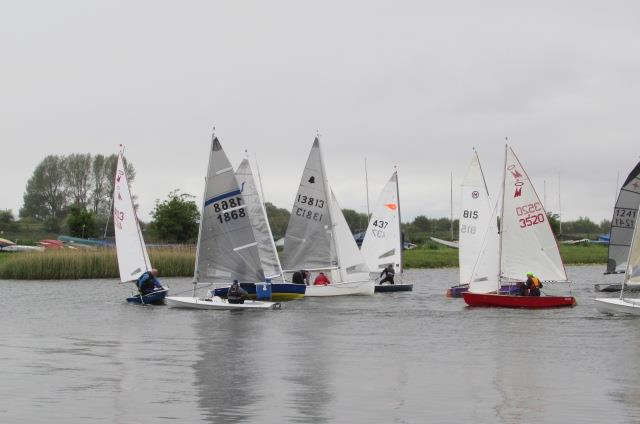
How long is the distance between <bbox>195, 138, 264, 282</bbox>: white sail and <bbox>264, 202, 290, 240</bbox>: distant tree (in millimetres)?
64001

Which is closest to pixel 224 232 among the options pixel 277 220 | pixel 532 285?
pixel 532 285

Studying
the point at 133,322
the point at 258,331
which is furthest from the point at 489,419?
the point at 133,322

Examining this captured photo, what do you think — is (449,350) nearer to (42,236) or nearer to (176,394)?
(176,394)

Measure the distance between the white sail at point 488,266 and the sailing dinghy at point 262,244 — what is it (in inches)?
292

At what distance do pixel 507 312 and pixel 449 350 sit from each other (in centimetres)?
1083

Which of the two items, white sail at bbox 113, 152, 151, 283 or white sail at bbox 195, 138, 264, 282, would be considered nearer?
white sail at bbox 195, 138, 264, 282

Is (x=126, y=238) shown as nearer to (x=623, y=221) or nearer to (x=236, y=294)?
(x=236, y=294)

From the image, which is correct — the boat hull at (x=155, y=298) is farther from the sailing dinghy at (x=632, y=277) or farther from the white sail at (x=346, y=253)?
the sailing dinghy at (x=632, y=277)

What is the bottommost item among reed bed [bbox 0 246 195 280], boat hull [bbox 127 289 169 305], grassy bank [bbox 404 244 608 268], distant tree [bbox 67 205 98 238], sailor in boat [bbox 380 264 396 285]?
boat hull [bbox 127 289 169 305]

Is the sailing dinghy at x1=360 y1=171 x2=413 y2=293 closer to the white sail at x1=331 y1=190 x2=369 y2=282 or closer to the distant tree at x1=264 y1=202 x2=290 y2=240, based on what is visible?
the white sail at x1=331 y1=190 x2=369 y2=282

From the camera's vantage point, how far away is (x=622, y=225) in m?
46.2

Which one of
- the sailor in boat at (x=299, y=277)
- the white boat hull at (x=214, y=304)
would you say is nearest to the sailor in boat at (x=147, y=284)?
the white boat hull at (x=214, y=304)

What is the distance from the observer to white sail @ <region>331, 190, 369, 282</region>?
149 ft

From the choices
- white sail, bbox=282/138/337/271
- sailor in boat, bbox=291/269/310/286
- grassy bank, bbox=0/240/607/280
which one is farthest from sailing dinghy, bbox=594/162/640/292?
grassy bank, bbox=0/240/607/280
